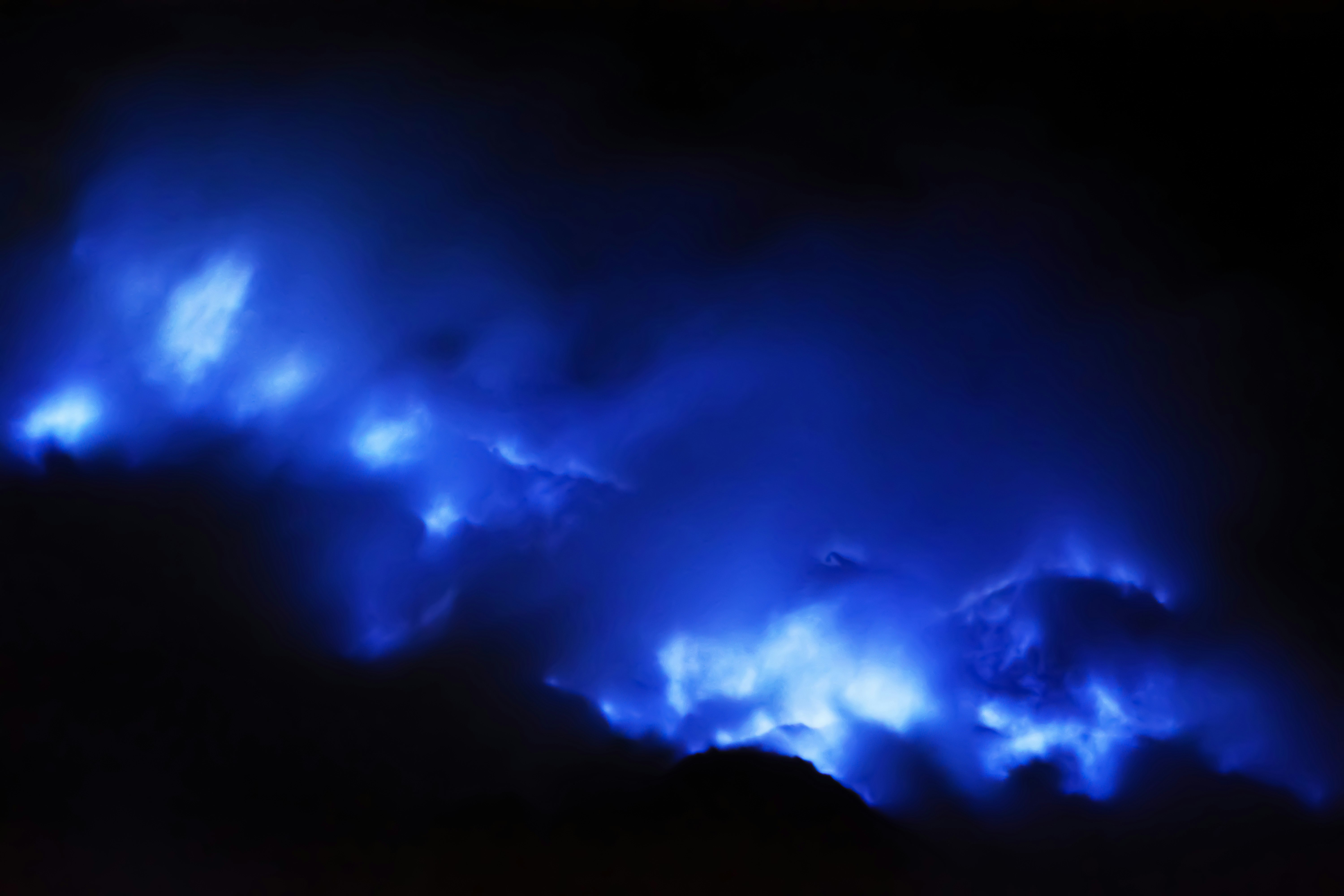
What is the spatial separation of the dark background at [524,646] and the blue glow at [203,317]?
3.22ft

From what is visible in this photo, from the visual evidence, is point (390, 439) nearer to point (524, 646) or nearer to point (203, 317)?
point (203, 317)

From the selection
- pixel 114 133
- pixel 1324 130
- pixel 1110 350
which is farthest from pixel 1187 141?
pixel 114 133

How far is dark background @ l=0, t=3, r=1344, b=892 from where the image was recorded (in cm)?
632

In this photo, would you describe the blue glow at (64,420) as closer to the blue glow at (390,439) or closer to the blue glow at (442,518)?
the blue glow at (390,439)

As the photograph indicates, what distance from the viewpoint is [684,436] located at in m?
8.27

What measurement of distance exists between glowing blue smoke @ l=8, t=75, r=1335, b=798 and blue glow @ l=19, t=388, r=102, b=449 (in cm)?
3

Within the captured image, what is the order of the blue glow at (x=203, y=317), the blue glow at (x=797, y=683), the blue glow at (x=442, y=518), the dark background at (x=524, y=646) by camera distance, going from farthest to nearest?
the blue glow at (x=203, y=317)
the blue glow at (x=442, y=518)
the blue glow at (x=797, y=683)
the dark background at (x=524, y=646)

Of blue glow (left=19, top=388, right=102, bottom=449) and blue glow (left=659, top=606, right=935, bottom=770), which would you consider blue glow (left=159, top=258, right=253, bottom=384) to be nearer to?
blue glow (left=19, top=388, right=102, bottom=449)

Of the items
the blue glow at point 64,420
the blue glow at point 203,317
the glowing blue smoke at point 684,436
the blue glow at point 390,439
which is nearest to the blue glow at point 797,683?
the glowing blue smoke at point 684,436

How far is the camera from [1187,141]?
30.8 ft

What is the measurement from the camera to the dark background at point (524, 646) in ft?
20.7

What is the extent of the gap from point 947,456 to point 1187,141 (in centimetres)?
425

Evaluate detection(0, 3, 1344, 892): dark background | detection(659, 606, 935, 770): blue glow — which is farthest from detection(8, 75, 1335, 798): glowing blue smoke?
detection(0, 3, 1344, 892): dark background

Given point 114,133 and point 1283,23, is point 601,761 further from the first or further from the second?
point 1283,23
